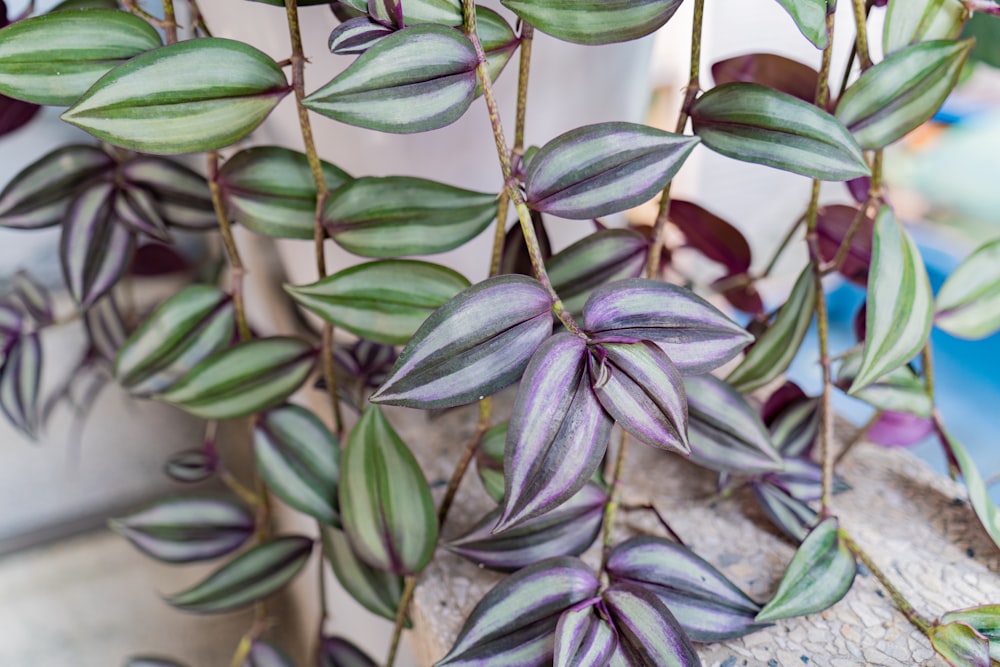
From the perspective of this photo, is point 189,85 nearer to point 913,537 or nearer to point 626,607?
point 626,607

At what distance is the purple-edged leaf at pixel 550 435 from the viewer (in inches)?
10.6

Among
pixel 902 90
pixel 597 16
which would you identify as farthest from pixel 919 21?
pixel 597 16

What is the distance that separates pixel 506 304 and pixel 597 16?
0.42 ft

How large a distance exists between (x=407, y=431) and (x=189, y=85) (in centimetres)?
33

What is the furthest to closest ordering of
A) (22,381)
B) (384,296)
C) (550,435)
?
(22,381), (384,296), (550,435)

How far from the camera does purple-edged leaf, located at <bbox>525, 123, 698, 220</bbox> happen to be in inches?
12.6

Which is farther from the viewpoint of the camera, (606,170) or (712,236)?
(712,236)

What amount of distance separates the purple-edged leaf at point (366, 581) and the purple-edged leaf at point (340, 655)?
0.30ft

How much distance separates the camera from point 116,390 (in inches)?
Result: 32.7

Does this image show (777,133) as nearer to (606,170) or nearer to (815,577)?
(606,170)

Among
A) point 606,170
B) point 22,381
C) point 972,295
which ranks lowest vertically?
point 22,381

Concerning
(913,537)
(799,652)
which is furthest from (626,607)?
(913,537)

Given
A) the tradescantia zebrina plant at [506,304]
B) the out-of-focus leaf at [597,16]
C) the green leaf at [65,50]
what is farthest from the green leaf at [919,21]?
the green leaf at [65,50]

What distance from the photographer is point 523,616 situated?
0.34m
